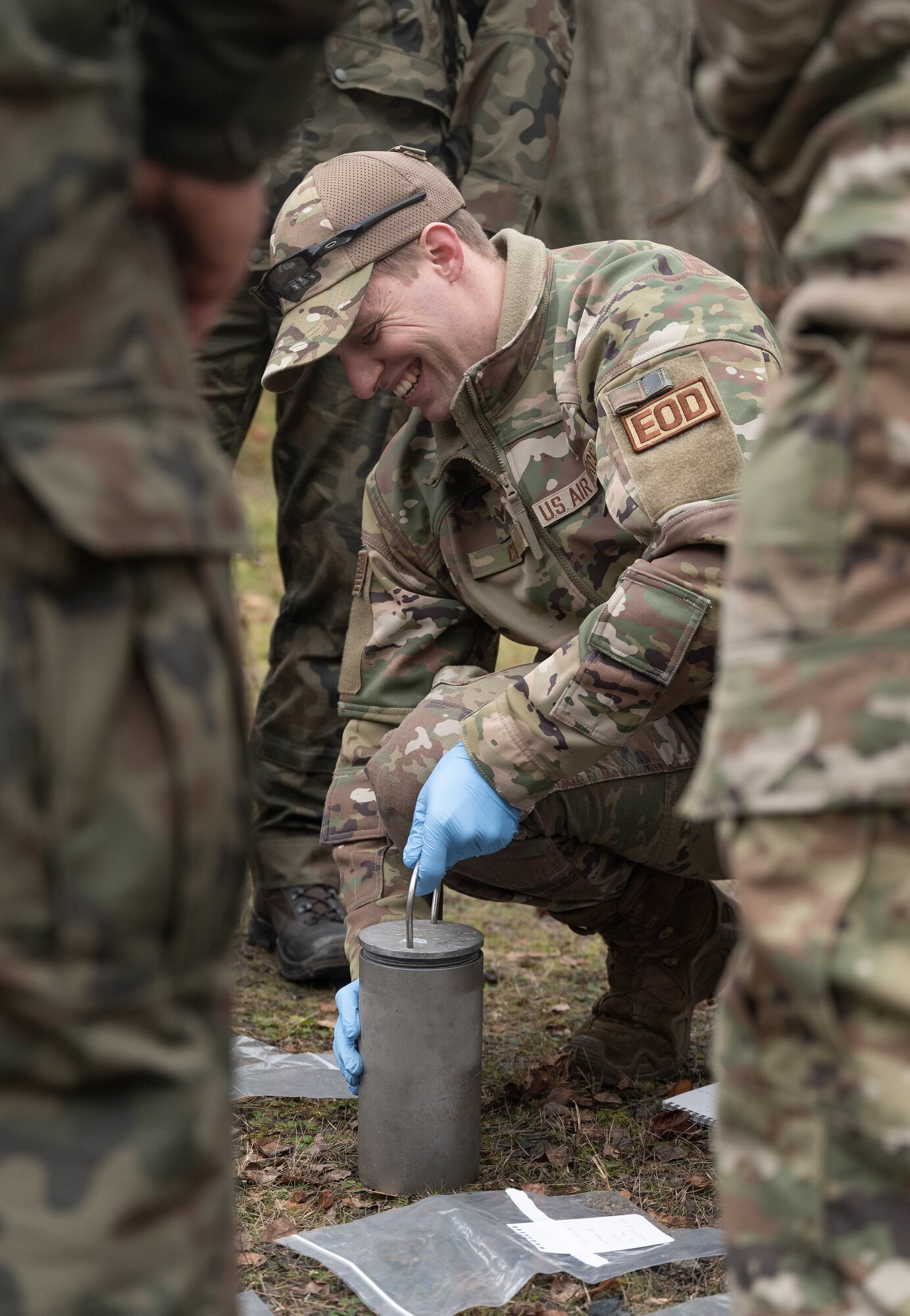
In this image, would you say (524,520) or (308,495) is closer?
(524,520)

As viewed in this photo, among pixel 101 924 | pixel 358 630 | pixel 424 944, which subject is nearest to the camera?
pixel 101 924

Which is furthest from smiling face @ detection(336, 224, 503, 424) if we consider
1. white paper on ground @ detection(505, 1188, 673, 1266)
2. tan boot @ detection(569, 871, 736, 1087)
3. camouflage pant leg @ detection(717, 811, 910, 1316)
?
camouflage pant leg @ detection(717, 811, 910, 1316)

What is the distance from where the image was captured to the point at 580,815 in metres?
2.79

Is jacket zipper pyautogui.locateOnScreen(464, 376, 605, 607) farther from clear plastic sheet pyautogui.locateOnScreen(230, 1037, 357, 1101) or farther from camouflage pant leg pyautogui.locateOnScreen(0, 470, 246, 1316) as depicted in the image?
camouflage pant leg pyautogui.locateOnScreen(0, 470, 246, 1316)

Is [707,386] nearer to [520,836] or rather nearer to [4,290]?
[520,836]

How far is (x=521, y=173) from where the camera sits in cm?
366

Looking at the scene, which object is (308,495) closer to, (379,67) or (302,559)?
(302,559)

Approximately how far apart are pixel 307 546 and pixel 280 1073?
4.53 ft

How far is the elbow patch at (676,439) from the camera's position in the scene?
2.40 metres

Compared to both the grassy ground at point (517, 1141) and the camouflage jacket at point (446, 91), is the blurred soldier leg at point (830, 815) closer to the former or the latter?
the grassy ground at point (517, 1141)

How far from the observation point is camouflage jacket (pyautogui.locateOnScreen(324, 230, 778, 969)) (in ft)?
7.86

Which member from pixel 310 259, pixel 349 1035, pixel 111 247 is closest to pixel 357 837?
pixel 349 1035

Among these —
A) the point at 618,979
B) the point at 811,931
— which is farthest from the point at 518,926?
the point at 811,931

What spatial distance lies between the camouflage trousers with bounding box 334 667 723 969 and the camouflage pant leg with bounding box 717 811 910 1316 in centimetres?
151
